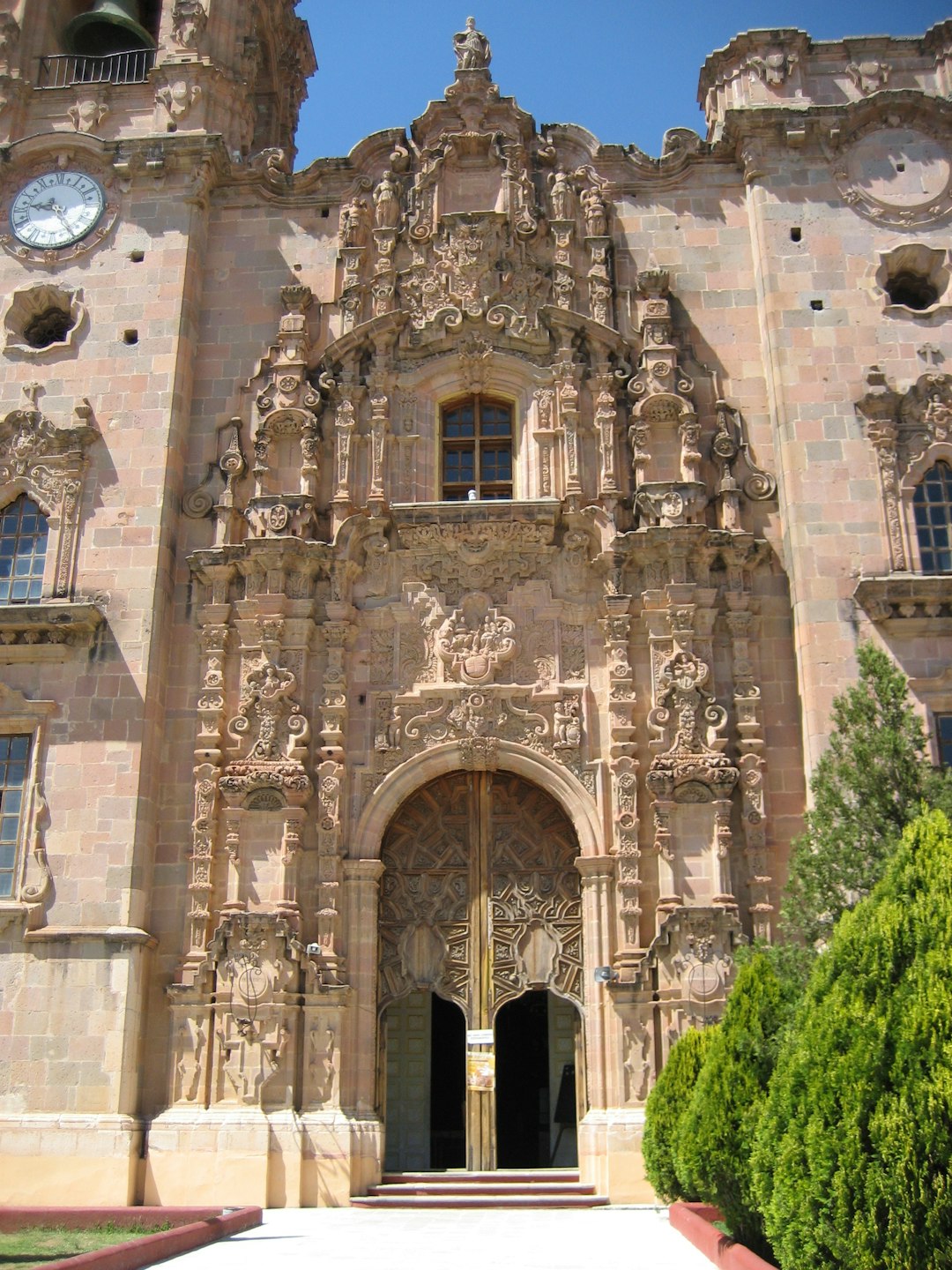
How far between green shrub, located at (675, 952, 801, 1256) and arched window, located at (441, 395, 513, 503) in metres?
9.35

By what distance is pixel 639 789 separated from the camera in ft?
58.1

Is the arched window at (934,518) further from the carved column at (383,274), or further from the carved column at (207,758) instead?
the carved column at (207,758)

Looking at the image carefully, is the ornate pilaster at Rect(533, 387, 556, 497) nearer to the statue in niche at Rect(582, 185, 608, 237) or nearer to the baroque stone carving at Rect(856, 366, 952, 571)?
the statue in niche at Rect(582, 185, 608, 237)

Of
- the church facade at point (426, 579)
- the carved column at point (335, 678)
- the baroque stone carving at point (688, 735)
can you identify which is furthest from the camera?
the carved column at point (335, 678)

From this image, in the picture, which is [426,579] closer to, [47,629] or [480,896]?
[480,896]

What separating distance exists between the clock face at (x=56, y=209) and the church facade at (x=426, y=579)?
3.2 inches

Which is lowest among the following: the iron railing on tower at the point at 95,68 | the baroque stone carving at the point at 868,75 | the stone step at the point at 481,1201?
the stone step at the point at 481,1201

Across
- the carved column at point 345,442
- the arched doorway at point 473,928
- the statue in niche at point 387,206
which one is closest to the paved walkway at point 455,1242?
the arched doorway at point 473,928

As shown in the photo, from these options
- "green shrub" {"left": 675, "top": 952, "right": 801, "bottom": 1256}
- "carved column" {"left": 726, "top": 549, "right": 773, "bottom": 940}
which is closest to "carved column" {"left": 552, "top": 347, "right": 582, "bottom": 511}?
"carved column" {"left": 726, "top": 549, "right": 773, "bottom": 940}

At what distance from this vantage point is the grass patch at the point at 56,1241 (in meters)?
10.1

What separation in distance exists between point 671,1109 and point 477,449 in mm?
10217

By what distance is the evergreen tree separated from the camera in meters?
14.1

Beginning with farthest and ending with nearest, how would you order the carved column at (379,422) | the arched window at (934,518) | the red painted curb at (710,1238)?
the carved column at (379,422)
the arched window at (934,518)
the red painted curb at (710,1238)

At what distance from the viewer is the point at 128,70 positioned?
23156mm
